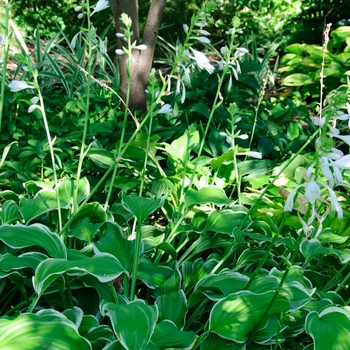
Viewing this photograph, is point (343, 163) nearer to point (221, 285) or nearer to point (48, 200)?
point (221, 285)

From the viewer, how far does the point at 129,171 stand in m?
3.12

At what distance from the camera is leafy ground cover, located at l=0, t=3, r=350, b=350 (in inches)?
62.9

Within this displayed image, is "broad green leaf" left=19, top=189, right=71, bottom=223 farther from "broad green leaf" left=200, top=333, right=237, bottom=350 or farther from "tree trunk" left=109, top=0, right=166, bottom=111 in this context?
"tree trunk" left=109, top=0, right=166, bottom=111

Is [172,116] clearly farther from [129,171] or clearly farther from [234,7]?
[234,7]

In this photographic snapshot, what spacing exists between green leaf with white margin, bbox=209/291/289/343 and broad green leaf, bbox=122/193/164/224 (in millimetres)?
585

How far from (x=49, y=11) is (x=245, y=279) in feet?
24.0

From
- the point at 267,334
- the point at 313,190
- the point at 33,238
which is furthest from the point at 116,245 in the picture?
the point at 313,190

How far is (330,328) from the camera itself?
5.34 ft

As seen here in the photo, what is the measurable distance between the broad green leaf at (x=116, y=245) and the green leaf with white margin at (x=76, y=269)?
19 cm

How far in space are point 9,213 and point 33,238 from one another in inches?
17.4

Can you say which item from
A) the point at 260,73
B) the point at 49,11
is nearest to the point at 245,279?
the point at 260,73

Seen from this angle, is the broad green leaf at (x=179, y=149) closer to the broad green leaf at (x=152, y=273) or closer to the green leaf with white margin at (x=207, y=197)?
the green leaf with white margin at (x=207, y=197)

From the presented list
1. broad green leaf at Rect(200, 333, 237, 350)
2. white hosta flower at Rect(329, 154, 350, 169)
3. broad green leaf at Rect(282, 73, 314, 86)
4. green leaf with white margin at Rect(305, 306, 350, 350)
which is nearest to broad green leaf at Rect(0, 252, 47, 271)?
broad green leaf at Rect(200, 333, 237, 350)

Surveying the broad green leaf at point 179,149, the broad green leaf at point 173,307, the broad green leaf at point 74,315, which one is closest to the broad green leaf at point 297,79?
the broad green leaf at point 179,149
